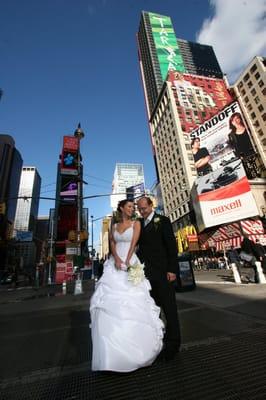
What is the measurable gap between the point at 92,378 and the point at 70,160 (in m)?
42.8

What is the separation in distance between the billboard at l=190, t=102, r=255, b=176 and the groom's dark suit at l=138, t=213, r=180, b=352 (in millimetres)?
33067

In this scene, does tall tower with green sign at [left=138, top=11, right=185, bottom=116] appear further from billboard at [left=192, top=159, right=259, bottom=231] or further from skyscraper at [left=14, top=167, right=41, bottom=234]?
billboard at [left=192, top=159, right=259, bottom=231]

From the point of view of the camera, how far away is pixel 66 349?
10.6ft

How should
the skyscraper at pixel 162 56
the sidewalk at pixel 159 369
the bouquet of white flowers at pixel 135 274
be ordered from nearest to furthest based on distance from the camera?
the sidewalk at pixel 159 369 < the bouquet of white flowers at pixel 135 274 < the skyscraper at pixel 162 56

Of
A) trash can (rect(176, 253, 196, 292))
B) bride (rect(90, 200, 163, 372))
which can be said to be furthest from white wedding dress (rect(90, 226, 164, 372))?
trash can (rect(176, 253, 196, 292))

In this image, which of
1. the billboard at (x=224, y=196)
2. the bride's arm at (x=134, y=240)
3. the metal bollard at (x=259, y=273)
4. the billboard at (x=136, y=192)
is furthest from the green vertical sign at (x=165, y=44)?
the bride's arm at (x=134, y=240)

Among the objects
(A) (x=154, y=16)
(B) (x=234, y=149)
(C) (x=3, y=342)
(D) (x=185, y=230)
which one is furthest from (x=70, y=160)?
(A) (x=154, y=16)

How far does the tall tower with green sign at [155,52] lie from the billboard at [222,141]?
52984mm

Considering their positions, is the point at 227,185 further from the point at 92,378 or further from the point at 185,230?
the point at 92,378

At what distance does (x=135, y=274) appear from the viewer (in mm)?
2543

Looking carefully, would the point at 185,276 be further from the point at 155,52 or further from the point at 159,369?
the point at 155,52

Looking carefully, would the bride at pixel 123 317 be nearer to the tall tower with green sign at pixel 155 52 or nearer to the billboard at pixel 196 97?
the billboard at pixel 196 97

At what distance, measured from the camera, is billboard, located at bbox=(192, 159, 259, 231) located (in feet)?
98.5

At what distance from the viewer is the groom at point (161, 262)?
2.60 metres
